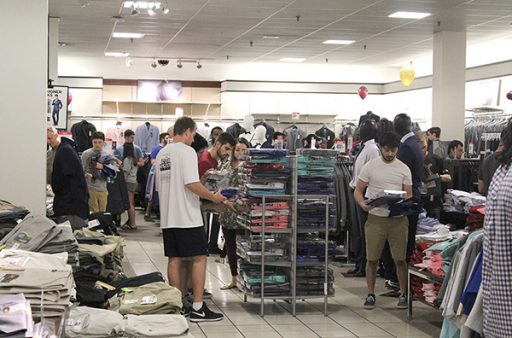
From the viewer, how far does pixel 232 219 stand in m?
7.92

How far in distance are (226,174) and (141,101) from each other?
1324 centimetres

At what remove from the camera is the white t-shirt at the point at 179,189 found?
6625 mm

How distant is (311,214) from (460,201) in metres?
2.31

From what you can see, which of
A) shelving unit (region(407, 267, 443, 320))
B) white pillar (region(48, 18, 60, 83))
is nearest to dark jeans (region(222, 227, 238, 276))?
shelving unit (region(407, 267, 443, 320))

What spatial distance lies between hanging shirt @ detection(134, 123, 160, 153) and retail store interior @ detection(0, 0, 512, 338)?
98.6 inches

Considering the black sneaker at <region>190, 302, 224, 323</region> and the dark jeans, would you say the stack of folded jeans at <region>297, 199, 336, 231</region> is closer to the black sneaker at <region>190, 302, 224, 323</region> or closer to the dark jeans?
the dark jeans

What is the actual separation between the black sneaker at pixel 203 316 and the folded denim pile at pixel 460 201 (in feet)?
10.6

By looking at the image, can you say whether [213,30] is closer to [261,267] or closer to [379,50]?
[379,50]

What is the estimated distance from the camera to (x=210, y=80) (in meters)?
21.1

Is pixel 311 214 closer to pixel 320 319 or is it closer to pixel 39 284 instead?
pixel 320 319

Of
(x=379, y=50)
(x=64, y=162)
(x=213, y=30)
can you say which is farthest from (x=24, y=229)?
(x=379, y=50)

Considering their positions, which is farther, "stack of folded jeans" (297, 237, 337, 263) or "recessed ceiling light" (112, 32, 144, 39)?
"recessed ceiling light" (112, 32, 144, 39)

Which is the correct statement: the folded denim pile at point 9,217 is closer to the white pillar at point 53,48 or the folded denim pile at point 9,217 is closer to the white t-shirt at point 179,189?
the white t-shirt at point 179,189

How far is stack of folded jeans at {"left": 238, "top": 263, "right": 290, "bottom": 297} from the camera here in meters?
7.35
